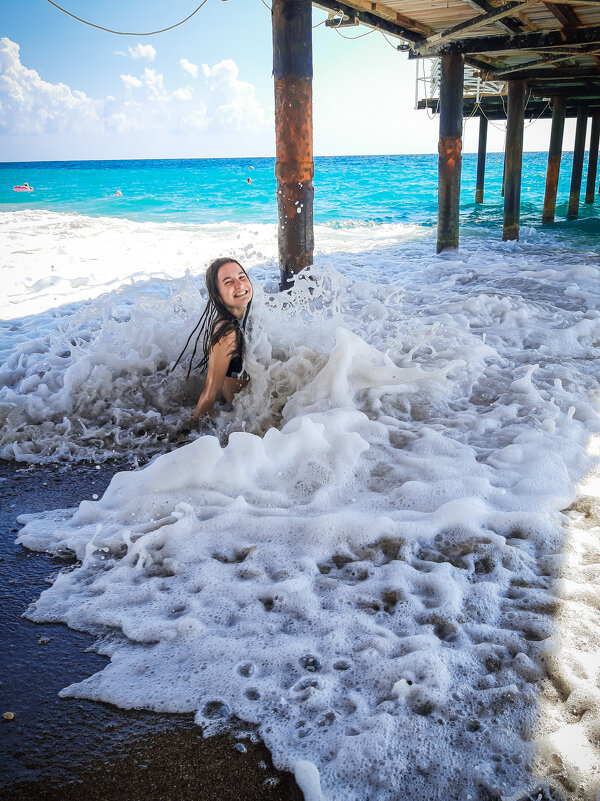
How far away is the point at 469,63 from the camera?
10227 millimetres

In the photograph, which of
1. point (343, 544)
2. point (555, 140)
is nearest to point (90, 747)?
point (343, 544)

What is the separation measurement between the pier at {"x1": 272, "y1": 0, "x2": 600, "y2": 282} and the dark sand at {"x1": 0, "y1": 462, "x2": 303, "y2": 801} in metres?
4.37

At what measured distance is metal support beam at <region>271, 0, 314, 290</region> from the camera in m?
5.45

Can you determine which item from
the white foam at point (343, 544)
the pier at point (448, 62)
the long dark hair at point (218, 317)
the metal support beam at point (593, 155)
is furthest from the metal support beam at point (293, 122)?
the metal support beam at point (593, 155)

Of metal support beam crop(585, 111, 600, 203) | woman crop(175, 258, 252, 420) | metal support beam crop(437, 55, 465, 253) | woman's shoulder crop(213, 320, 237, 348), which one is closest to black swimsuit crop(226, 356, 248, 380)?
woman crop(175, 258, 252, 420)

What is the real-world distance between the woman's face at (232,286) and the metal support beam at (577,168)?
15591mm

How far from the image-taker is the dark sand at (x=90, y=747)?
5.38 ft

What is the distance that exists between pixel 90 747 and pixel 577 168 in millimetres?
19320

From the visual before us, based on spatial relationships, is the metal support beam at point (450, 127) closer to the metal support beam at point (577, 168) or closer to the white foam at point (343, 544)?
the white foam at point (343, 544)

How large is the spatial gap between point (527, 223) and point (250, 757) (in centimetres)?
1712

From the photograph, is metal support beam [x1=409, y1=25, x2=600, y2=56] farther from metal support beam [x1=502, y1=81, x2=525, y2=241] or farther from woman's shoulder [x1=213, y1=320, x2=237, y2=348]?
woman's shoulder [x1=213, y1=320, x2=237, y2=348]

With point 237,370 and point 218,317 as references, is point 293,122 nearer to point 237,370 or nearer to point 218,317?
point 218,317

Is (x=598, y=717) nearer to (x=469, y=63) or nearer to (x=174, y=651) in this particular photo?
(x=174, y=651)

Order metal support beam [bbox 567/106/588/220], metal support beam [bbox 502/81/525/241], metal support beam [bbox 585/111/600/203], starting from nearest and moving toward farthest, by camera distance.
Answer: metal support beam [bbox 502/81/525/241]
metal support beam [bbox 567/106/588/220]
metal support beam [bbox 585/111/600/203]
